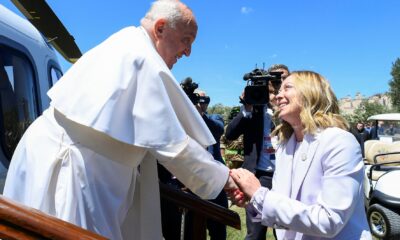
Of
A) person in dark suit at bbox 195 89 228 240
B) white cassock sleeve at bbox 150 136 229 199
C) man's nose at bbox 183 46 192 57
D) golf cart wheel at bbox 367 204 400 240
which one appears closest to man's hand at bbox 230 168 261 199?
white cassock sleeve at bbox 150 136 229 199

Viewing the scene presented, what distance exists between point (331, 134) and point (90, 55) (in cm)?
118

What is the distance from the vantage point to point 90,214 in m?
1.61

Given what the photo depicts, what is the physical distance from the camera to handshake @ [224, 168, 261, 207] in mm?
2015

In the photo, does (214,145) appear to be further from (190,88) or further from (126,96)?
(126,96)

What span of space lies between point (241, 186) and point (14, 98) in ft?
7.09

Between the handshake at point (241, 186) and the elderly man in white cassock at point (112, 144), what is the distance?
22 centimetres

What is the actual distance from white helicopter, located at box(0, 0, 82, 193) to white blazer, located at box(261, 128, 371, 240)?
1.97 meters

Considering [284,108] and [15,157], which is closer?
[15,157]

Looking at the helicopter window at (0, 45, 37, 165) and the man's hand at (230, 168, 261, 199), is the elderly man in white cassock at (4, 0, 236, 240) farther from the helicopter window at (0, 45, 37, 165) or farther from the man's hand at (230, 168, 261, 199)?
the helicopter window at (0, 45, 37, 165)

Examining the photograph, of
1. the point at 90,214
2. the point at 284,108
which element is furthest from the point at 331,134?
the point at 90,214

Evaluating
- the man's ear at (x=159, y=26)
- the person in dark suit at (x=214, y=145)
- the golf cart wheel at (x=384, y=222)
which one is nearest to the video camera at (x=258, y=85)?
the person in dark suit at (x=214, y=145)

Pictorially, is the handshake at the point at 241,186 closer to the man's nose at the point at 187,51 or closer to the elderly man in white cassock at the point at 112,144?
the elderly man in white cassock at the point at 112,144

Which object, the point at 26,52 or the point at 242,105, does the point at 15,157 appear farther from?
the point at 242,105

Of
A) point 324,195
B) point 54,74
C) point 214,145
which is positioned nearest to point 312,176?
point 324,195
